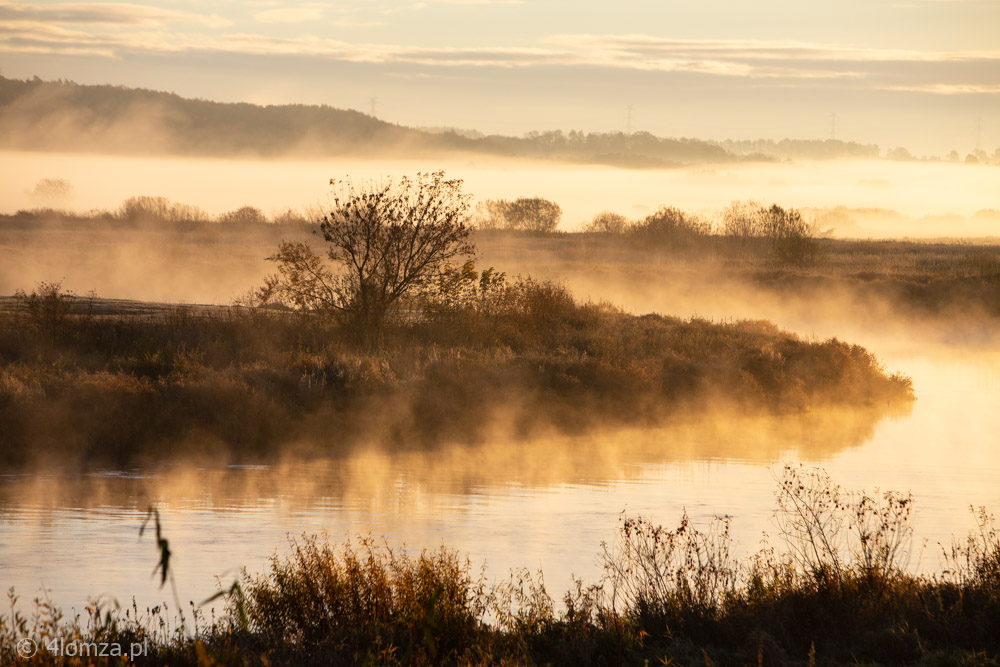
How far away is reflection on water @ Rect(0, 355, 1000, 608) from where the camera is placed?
1294 centimetres

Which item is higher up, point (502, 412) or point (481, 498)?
point (502, 412)

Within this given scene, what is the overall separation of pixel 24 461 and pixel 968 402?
74.6 feet

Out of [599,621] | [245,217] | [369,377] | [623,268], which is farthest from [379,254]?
[245,217]

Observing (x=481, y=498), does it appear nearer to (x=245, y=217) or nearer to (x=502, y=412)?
(x=502, y=412)

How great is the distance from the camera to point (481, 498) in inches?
680

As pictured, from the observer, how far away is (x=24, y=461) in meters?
19.5

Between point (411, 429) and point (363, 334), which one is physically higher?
point (363, 334)

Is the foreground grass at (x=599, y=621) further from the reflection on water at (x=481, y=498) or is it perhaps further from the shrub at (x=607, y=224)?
the shrub at (x=607, y=224)

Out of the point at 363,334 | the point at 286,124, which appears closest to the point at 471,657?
the point at 363,334

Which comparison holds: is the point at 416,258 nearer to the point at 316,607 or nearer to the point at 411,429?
the point at 411,429

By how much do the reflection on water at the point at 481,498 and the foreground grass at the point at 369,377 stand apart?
1.33 metres

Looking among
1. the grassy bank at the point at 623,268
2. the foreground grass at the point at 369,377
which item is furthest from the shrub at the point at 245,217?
the foreground grass at the point at 369,377

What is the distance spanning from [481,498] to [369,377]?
7048mm

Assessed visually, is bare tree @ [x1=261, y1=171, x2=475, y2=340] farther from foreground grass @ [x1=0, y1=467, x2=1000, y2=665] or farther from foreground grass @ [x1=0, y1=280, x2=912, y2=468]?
foreground grass @ [x1=0, y1=467, x2=1000, y2=665]
